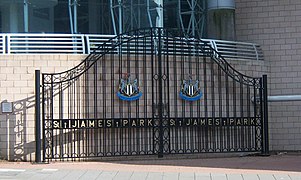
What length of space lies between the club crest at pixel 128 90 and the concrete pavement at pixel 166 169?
67.0 inches

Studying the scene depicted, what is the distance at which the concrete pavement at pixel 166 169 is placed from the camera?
37.8 feet

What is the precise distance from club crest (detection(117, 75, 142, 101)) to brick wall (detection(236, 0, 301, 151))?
4636 mm

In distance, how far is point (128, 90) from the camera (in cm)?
1449

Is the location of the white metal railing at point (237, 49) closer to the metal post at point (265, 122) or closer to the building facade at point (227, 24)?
the building facade at point (227, 24)

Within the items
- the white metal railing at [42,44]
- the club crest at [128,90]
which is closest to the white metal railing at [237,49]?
the club crest at [128,90]

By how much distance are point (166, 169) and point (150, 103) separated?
2660 millimetres

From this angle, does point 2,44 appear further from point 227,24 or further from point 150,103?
point 227,24

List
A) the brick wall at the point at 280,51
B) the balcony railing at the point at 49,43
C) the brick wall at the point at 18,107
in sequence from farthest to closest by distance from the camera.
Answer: the brick wall at the point at 280,51 < the balcony railing at the point at 49,43 < the brick wall at the point at 18,107

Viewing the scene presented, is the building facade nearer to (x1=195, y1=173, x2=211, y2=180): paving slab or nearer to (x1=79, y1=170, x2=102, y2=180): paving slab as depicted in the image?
(x1=195, y1=173, x2=211, y2=180): paving slab

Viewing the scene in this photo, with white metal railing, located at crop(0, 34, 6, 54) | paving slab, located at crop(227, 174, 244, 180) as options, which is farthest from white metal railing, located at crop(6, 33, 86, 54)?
paving slab, located at crop(227, 174, 244, 180)

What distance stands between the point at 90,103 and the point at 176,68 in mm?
2579

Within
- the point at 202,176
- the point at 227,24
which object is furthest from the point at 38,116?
the point at 227,24

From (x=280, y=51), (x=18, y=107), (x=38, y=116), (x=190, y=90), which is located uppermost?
(x=280, y=51)

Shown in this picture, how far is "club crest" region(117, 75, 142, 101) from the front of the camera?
14.4 metres
